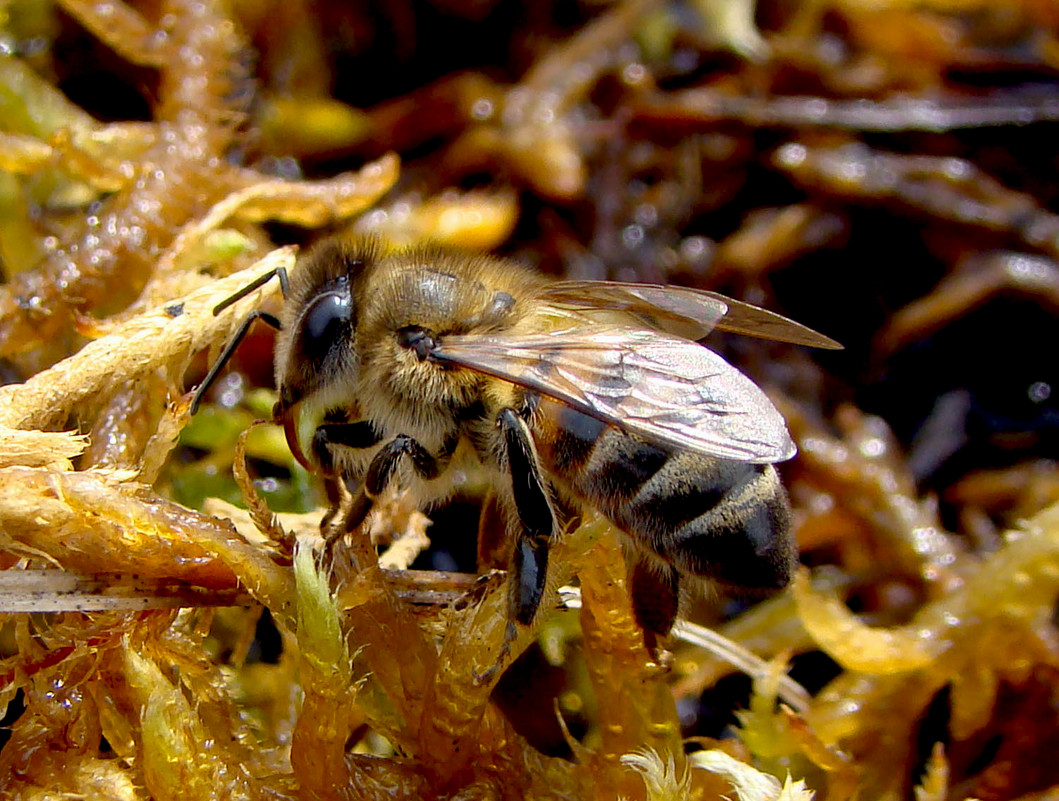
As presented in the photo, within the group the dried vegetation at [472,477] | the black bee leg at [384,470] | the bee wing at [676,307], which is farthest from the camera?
the bee wing at [676,307]

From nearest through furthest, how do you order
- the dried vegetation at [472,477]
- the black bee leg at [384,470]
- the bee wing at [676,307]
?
the dried vegetation at [472,477]
the black bee leg at [384,470]
the bee wing at [676,307]

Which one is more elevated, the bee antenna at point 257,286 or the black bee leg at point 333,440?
the bee antenna at point 257,286

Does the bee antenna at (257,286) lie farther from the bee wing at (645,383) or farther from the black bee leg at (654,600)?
the black bee leg at (654,600)

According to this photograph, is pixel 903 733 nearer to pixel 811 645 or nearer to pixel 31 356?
pixel 811 645

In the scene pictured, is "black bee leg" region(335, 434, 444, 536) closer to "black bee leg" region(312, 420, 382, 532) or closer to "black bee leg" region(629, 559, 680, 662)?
"black bee leg" region(312, 420, 382, 532)

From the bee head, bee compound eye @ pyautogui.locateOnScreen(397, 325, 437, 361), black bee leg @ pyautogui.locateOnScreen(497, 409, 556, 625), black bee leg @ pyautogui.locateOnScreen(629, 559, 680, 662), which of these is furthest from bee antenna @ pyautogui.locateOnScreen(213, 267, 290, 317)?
black bee leg @ pyautogui.locateOnScreen(629, 559, 680, 662)

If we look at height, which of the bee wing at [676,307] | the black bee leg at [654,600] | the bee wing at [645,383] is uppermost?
the bee wing at [645,383]

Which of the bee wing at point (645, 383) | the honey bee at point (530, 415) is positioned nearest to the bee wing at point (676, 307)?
the honey bee at point (530, 415)
